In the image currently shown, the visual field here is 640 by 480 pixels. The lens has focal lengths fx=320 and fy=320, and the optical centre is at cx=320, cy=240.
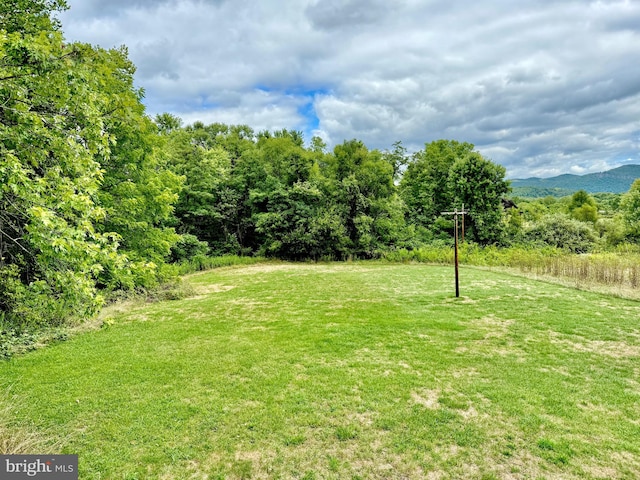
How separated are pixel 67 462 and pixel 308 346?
3.49 metres

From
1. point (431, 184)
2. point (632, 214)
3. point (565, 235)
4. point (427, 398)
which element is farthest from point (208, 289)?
point (632, 214)

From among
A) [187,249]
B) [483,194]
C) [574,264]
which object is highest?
[483,194]

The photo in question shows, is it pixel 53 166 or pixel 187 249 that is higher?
pixel 53 166

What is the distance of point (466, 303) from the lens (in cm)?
852

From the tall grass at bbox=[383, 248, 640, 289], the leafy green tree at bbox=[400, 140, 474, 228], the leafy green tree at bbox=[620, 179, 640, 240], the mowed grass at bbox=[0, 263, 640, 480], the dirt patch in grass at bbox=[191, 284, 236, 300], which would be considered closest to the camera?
the mowed grass at bbox=[0, 263, 640, 480]

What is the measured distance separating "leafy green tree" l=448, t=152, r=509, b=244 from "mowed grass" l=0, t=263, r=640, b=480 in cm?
1577

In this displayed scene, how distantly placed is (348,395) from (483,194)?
2239cm

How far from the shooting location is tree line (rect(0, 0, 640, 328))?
3416mm

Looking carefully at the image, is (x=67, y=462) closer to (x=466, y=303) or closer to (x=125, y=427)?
(x=125, y=427)

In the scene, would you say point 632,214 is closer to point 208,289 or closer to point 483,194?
point 483,194

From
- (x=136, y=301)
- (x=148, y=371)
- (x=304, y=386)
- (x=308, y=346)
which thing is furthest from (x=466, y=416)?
(x=136, y=301)

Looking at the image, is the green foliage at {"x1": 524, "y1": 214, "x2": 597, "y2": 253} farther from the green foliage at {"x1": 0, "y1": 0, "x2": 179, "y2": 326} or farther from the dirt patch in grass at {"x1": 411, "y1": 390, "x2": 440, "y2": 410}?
the green foliage at {"x1": 0, "y1": 0, "x2": 179, "y2": 326}

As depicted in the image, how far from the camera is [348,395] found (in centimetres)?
400

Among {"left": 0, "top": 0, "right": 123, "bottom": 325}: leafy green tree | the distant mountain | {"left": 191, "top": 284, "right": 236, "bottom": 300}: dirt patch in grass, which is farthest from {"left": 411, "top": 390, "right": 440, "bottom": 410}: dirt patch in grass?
the distant mountain
